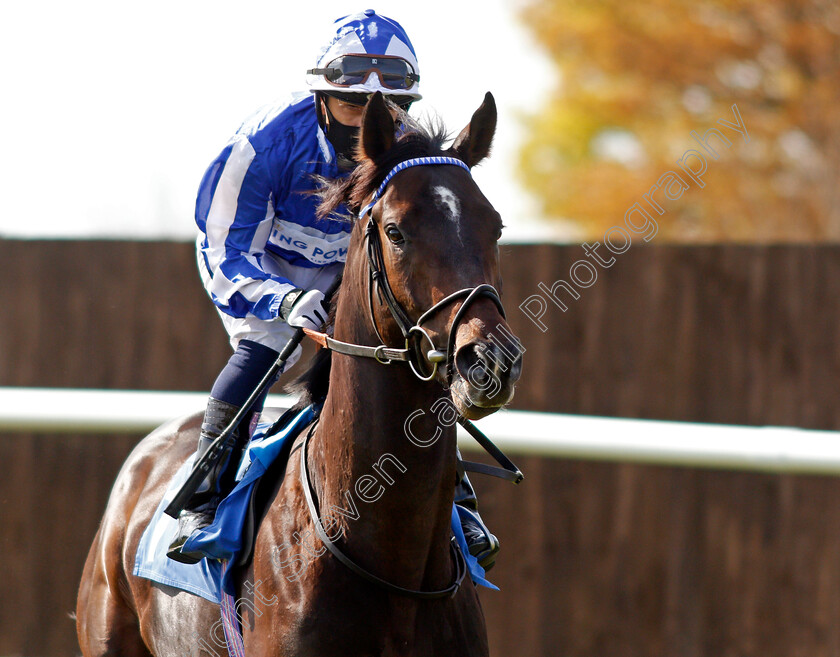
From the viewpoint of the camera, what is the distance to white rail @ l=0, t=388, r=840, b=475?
4.61m

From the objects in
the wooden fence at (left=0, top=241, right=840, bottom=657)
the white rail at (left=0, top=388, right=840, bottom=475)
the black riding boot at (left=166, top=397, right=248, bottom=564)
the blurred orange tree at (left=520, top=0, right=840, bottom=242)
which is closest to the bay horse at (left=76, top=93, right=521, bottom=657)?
the black riding boot at (left=166, top=397, right=248, bottom=564)

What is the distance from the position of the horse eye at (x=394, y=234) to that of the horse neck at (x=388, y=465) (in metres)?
0.21

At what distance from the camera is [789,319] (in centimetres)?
552

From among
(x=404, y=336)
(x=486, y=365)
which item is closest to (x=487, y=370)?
(x=486, y=365)

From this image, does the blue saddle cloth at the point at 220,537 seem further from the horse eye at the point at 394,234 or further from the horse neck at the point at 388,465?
the horse eye at the point at 394,234

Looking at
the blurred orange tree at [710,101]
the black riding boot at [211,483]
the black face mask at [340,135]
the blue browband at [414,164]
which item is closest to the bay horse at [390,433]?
the blue browband at [414,164]

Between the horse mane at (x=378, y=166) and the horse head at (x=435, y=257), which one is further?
the horse mane at (x=378, y=166)

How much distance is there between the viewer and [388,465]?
8.81 ft

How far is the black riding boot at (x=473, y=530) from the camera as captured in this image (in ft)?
10.6

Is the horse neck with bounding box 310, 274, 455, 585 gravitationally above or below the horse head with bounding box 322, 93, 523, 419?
below

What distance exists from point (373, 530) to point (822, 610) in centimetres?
345

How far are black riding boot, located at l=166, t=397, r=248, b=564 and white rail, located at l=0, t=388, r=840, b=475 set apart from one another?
67.9 inches

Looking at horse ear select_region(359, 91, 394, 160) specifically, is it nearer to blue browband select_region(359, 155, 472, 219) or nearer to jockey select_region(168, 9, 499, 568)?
blue browband select_region(359, 155, 472, 219)

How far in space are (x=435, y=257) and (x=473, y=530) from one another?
3.91 ft
